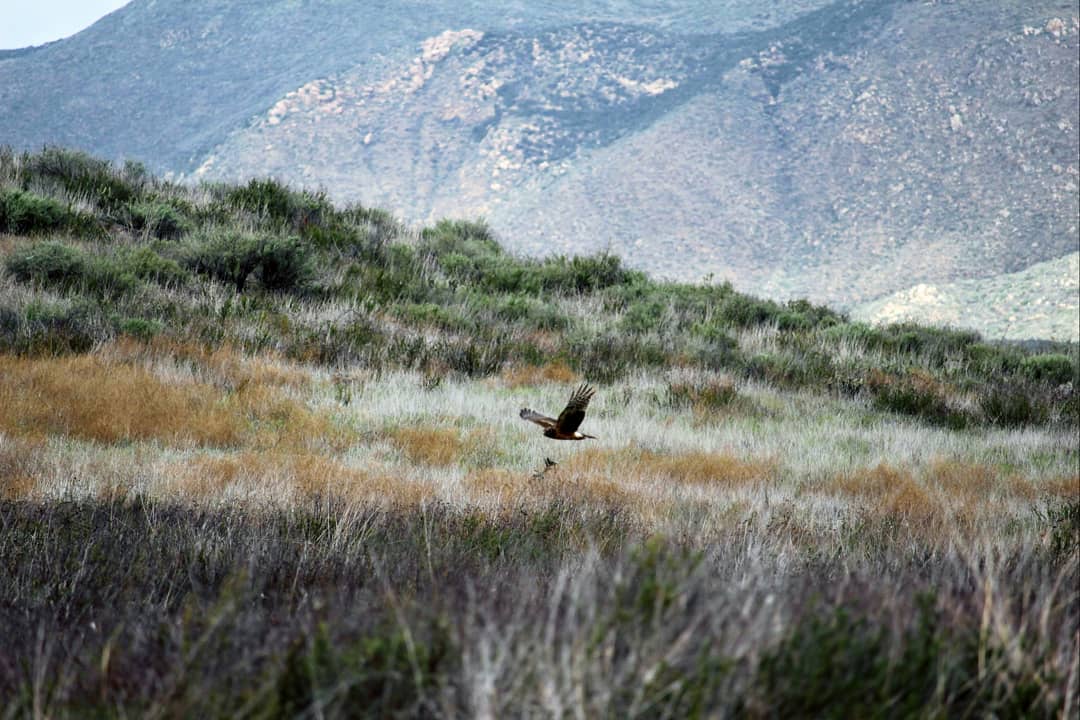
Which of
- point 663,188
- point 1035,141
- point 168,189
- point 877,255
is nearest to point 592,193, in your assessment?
point 663,188

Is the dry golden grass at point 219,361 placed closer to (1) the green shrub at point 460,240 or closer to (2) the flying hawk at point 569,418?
(2) the flying hawk at point 569,418

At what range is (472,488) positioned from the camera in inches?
255

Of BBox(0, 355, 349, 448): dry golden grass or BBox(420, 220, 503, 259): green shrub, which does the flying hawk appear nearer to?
BBox(0, 355, 349, 448): dry golden grass

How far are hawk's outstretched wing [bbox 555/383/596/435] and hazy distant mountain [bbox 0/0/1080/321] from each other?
63.2 meters

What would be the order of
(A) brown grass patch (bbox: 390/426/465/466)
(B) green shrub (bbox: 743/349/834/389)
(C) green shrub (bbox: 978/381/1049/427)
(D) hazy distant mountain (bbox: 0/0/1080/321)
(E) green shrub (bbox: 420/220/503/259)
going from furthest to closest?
(D) hazy distant mountain (bbox: 0/0/1080/321), (E) green shrub (bbox: 420/220/503/259), (B) green shrub (bbox: 743/349/834/389), (C) green shrub (bbox: 978/381/1049/427), (A) brown grass patch (bbox: 390/426/465/466)

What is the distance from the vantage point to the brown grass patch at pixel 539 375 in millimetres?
11734

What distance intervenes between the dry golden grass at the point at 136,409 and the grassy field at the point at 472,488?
43 millimetres

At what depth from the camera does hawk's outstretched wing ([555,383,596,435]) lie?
16.8ft

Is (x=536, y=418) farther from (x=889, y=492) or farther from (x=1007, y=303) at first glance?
(x=1007, y=303)

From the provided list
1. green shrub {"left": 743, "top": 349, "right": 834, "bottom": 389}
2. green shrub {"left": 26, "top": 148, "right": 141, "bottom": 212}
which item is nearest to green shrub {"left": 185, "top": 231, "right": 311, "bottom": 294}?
green shrub {"left": 26, "top": 148, "right": 141, "bottom": 212}

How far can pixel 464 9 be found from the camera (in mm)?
151000

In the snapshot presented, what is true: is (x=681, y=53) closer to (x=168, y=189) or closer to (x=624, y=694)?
(x=168, y=189)

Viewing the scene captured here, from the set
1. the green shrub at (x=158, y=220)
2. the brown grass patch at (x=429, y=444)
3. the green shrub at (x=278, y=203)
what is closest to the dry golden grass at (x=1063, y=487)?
the brown grass patch at (x=429, y=444)

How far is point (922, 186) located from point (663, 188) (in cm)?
2269
